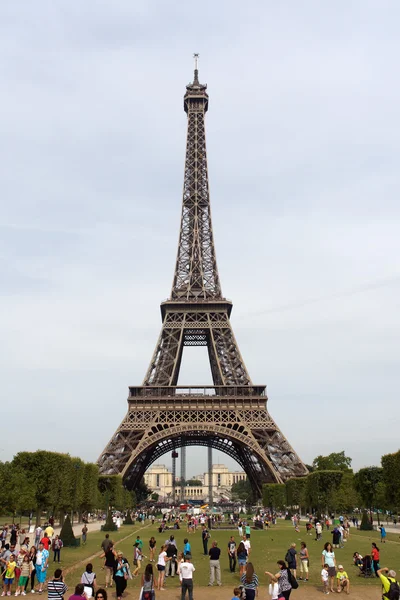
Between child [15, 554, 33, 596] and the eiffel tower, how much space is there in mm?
43276

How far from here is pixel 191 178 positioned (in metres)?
86.1

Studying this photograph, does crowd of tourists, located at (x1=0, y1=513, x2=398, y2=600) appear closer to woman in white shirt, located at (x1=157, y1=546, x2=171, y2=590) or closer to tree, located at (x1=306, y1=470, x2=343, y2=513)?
woman in white shirt, located at (x1=157, y1=546, x2=171, y2=590)

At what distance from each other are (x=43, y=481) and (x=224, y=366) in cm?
3201

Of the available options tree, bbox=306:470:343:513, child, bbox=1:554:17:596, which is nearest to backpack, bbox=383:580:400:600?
child, bbox=1:554:17:596

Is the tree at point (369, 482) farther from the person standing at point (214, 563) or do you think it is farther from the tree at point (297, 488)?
the person standing at point (214, 563)

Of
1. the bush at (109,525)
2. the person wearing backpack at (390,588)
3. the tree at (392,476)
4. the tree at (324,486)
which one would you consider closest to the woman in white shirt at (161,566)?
the person wearing backpack at (390,588)

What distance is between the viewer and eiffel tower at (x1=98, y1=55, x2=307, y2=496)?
210ft

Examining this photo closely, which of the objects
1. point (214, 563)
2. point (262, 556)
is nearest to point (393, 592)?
point (214, 563)

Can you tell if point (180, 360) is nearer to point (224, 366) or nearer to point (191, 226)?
point (224, 366)

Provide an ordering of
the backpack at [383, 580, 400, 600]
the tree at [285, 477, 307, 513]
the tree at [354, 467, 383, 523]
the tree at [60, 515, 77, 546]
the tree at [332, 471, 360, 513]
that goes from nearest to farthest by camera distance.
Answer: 1. the backpack at [383, 580, 400, 600]
2. the tree at [60, 515, 77, 546]
3. the tree at [354, 467, 383, 523]
4. the tree at [332, 471, 360, 513]
5. the tree at [285, 477, 307, 513]

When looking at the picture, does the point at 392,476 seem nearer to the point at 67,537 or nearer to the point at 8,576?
the point at 67,537

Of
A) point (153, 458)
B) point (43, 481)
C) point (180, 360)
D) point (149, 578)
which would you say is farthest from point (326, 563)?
point (153, 458)

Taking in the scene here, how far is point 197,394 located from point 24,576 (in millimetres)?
52086

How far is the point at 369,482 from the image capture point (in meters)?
56.7
